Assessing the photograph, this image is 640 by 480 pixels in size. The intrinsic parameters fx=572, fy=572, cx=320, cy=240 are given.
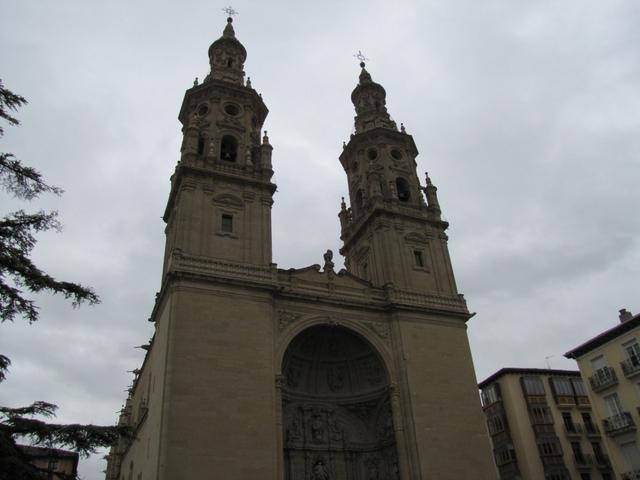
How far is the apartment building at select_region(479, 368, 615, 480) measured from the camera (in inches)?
1534

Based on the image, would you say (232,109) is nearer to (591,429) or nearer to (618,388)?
(618,388)

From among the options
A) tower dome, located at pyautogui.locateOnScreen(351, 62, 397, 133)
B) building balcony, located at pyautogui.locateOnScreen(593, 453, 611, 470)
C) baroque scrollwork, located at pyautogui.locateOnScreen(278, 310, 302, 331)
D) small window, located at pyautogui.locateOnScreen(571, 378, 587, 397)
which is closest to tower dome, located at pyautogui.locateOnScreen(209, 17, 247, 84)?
tower dome, located at pyautogui.locateOnScreen(351, 62, 397, 133)

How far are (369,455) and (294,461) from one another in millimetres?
3776

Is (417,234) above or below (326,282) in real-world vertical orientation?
above

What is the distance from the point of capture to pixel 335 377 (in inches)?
1112

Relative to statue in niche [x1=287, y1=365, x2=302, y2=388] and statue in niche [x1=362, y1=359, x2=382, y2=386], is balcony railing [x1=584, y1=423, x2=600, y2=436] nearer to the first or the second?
statue in niche [x1=362, y1=359, x2=382, y2=386]

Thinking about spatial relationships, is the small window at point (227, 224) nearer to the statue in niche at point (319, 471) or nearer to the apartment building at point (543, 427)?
the statue in niche at point (319, 471)

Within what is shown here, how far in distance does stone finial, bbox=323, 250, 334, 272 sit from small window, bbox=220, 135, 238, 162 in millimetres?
7536

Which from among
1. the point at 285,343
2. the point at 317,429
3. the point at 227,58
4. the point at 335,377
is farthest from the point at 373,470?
the point at 227,58

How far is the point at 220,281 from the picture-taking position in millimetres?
24750

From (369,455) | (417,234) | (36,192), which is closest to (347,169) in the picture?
(417,234)

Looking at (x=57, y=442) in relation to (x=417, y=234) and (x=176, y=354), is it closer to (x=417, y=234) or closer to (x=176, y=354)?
(x=176, y=354)

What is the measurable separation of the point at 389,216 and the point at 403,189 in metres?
3.99

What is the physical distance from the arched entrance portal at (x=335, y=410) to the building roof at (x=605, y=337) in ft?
46.7
